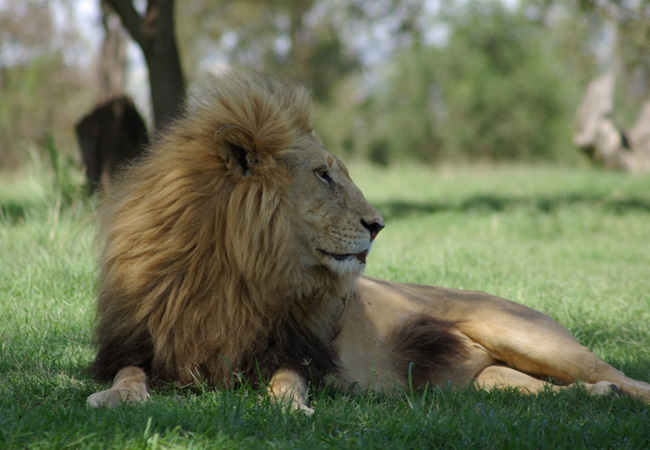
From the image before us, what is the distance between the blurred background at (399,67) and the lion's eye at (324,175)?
904 cm

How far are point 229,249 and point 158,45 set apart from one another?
5.23m

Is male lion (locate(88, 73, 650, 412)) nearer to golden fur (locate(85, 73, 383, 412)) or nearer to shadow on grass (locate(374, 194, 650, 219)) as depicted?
golden fur (locate(85, 73, 383, 412))

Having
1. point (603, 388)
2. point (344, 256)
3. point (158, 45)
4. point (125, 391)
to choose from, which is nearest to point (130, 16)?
point (158, 45)

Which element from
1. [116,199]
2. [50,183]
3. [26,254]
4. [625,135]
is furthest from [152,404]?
[625,135]

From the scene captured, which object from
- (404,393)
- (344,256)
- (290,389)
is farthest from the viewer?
(404,393)

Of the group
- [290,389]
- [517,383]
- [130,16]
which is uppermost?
[130,16]

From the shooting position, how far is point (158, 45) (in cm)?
737

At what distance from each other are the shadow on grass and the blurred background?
316 centimetres

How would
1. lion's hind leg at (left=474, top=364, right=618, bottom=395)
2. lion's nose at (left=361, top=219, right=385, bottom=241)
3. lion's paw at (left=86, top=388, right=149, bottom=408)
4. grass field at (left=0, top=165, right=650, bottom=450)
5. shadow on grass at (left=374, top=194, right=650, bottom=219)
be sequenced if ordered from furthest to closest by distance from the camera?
1. shadow on grass at (left=374, top=194, right=650, bottom=219)
2. lion's hind leg at (left=474, top=364, right=618, bottom=395)
3. lion's nose at (left=361, top=219, right=385, bottom=241)
4. lion's paw at (left=86, top=388, right=149, bottom=408)
5. grass field at (left=0, top=165, right=650, bottom=450)

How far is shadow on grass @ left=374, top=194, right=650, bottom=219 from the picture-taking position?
1014 centimetres

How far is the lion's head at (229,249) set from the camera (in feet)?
9.17

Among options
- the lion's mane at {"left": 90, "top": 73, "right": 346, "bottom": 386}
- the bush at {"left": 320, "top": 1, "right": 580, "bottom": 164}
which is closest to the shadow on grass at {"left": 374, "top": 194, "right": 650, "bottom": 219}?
the lion's mane at {"left": 90, "top": 73, "right": 346, "bottom": 386}

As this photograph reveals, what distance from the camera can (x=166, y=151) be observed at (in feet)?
9.84

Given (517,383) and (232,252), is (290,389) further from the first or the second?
(517,383)
